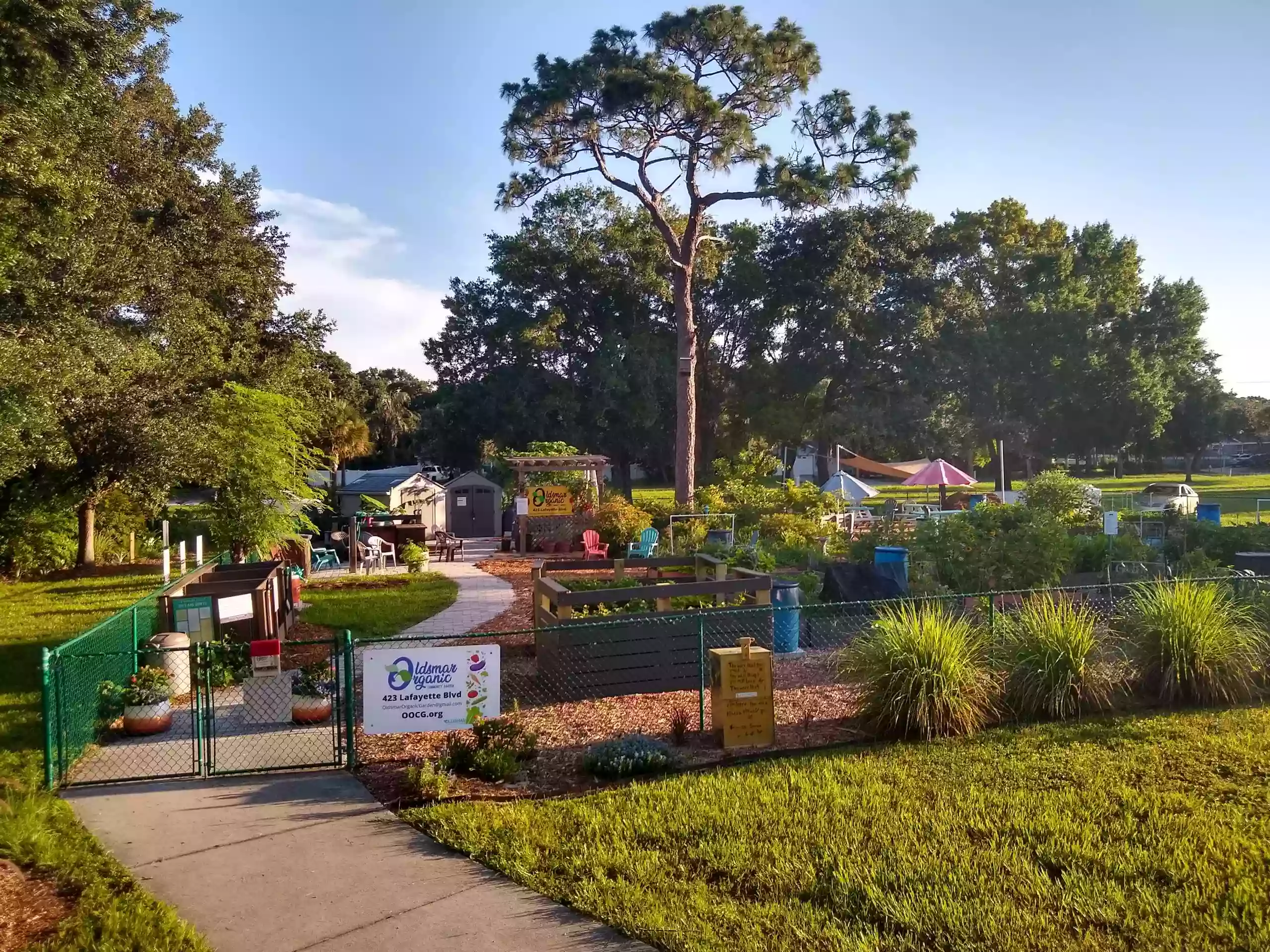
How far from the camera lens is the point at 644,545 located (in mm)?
21031

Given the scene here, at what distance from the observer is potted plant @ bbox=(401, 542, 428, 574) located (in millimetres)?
20656

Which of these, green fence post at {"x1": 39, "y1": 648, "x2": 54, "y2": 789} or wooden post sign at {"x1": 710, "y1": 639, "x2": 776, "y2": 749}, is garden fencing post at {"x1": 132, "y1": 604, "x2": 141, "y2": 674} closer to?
green fence post at {"x1": 39, "y1": 648, "x2": 54, "y2": 789}

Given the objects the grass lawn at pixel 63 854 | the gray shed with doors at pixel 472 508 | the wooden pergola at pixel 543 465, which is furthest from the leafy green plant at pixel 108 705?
the gray shed with doors at pixel 472 508

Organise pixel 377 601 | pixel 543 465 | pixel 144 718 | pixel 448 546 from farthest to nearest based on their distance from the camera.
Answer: pixel 543 465 < pixel 448 546 < pixel 377 601 < pixel 144 718

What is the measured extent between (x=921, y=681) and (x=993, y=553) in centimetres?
636

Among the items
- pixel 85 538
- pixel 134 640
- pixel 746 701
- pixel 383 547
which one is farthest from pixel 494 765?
pixel 85 538

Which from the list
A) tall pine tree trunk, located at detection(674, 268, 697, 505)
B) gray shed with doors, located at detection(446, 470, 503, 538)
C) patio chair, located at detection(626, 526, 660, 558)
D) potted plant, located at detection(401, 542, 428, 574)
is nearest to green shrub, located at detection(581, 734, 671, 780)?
patio chair, located at detection(626, 526, 660, 558)

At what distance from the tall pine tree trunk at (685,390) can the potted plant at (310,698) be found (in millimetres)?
20172

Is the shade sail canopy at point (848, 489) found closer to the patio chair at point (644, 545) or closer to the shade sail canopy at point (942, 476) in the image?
the shade sail canopy at point (942, 476)

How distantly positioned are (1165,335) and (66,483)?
55.6 meters

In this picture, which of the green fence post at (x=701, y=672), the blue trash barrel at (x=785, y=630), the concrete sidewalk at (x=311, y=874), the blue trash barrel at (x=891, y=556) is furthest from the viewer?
the blue trash barrel at (x=891, y=556)

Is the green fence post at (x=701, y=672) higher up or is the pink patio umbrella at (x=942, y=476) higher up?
the pink patio umbrella at (x=942, y=476)

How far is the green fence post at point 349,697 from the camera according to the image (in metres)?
6.83

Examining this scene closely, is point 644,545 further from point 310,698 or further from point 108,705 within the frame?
point 108,705
